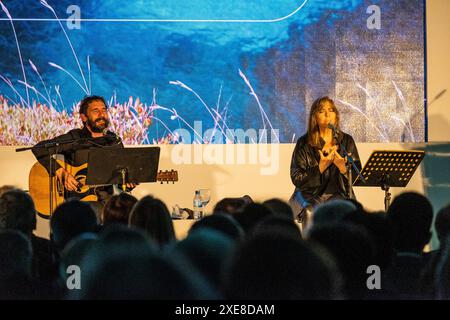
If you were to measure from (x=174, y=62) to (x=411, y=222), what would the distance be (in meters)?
5.70

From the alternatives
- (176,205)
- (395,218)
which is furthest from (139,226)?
(176,205)

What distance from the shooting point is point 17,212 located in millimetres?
3445

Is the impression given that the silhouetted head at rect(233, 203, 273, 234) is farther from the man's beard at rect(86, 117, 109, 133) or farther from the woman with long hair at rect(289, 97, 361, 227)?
the man's beard at rect(86, 117, 109, 133)

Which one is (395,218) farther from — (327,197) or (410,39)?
(410,39)

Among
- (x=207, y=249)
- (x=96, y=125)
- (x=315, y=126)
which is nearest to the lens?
(x=207, y=249)

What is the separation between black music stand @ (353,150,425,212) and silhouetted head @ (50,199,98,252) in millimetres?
3361

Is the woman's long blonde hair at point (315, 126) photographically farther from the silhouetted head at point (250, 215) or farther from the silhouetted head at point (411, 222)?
the silhouetted head at point (250, 215)

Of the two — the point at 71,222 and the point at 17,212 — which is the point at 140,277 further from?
the point at 17,212

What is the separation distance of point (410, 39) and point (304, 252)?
726 centimetres

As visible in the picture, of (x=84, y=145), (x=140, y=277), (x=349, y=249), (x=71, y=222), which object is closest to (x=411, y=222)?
(x=349, y=249)

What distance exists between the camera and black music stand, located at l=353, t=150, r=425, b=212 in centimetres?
587

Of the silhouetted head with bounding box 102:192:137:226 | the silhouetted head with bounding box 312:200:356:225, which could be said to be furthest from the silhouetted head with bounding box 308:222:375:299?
the silhouetted head with bounding box 102:192:137:226

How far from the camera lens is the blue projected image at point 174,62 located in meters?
8.15
